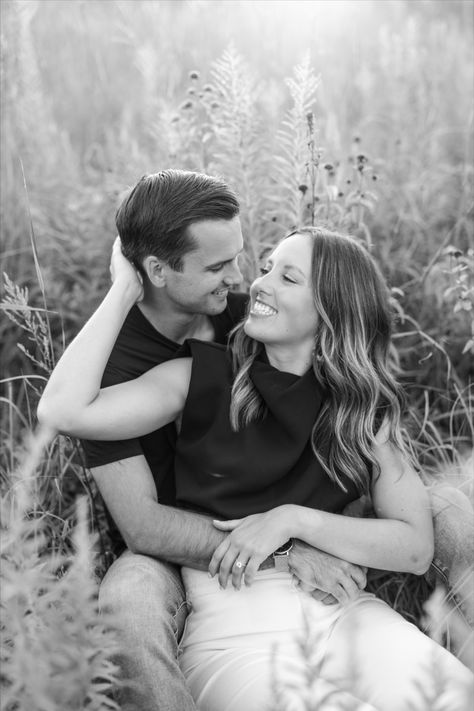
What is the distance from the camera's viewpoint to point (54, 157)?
480 centimetres

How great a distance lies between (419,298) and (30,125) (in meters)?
2.55

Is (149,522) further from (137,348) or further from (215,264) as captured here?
(215,264)

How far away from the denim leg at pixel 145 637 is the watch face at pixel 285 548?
1.16 ft

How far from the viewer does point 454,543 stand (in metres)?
2.52

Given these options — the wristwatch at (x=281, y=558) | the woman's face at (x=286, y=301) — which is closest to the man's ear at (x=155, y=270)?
the woman's face at (x=286, y=301)

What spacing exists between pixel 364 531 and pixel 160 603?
0.66 m

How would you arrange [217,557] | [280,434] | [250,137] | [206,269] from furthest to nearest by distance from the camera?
1. [250,137]
2. [206,269]
3. [280,434]
4. [217,557]

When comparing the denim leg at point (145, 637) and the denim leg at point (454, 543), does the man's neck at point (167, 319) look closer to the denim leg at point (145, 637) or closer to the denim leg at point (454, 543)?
the denim leg at point (145, 637)

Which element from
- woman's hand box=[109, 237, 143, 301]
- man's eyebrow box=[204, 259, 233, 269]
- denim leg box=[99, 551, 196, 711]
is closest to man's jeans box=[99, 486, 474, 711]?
denim leg box=[99, 551, 196, 711]

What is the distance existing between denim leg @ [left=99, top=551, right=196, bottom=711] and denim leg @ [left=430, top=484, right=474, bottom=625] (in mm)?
859

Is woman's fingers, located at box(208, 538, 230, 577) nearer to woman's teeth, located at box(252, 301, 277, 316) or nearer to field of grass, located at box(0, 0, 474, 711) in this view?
field of grass, located at box(0, 0, 474, 711)

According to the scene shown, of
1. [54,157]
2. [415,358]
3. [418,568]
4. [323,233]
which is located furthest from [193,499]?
[54,157]

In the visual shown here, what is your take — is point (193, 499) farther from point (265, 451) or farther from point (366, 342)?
point (366, 342)

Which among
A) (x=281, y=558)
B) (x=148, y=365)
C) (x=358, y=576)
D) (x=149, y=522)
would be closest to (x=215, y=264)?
(x=148, y=365)
